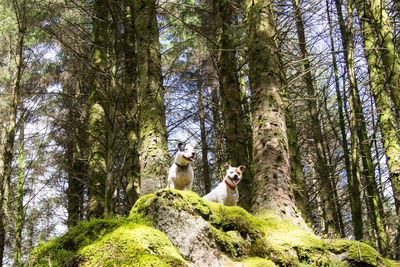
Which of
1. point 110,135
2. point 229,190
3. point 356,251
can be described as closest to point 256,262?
point 356,251

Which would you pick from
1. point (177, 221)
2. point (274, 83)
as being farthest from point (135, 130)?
point (177, 221)

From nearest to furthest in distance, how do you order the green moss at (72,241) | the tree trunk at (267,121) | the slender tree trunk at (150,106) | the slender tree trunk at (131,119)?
the green moss at (72,241) < the tree trunk at (267,121) < the slender tree trunk at (150,106) < the slender tree trunk at (131,119)

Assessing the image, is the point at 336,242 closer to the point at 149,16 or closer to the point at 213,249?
the point at 213,249

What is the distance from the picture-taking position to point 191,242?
12.1 ft

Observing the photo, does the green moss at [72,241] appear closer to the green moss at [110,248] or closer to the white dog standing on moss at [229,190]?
the green moss at [110,248]

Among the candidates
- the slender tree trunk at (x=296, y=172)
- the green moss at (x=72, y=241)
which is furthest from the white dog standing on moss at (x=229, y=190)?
the slender tree trunk at (x=296, y=172)

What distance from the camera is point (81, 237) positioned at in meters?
3.59

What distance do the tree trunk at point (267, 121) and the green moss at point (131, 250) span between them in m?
2.10

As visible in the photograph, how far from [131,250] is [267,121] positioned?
125 inches

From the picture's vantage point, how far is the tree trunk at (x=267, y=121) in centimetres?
498

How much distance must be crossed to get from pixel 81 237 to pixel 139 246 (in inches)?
33.0

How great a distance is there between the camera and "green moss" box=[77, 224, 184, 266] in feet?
9.71

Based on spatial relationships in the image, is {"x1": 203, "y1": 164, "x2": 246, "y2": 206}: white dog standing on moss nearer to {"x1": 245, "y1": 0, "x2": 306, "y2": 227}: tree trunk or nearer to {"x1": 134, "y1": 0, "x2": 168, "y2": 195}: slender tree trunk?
{"x1": 245, "y1": 0, "x2": 306, "y2": 227}: tree trunk

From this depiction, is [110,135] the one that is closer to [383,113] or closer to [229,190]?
[229,190]
